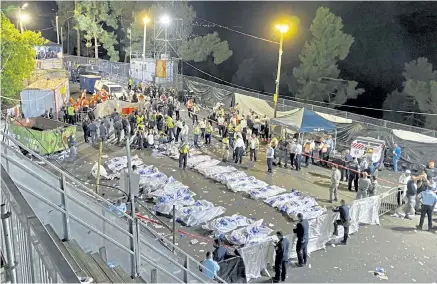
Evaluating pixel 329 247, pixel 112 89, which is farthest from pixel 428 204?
pixel 112 89

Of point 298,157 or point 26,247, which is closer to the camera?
point 26,247

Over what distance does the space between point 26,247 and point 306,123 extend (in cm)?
1790

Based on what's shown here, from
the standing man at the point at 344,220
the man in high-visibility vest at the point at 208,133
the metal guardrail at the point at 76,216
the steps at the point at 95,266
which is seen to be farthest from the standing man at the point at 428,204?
the man in high-visibility vest at the point at 208,133

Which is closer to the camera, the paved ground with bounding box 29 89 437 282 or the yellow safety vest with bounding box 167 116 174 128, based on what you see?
the paved ground with bounding box 29 89 437 282

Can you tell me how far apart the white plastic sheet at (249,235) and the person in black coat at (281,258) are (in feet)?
5.09

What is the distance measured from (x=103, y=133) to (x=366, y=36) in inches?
1279

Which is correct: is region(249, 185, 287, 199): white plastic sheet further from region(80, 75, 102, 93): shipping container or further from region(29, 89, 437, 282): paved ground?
region(80, 75, 102, 93): shipping container

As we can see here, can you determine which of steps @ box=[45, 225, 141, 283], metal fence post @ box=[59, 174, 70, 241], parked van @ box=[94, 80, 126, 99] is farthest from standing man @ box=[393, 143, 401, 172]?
parked van @ box=[94, 80, 126, 99]

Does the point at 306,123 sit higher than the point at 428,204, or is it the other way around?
the point at 306,123

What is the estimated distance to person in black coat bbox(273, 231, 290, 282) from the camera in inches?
397

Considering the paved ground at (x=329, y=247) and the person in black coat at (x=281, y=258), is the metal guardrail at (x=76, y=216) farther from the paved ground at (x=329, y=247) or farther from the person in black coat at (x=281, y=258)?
the paved ground at (x=329, y=247)

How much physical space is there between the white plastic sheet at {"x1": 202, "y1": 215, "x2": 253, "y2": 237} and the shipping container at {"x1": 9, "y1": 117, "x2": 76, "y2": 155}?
10141 mm

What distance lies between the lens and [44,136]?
63.6 ft

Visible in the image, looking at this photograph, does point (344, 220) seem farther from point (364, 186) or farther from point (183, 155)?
point (183, 155)
